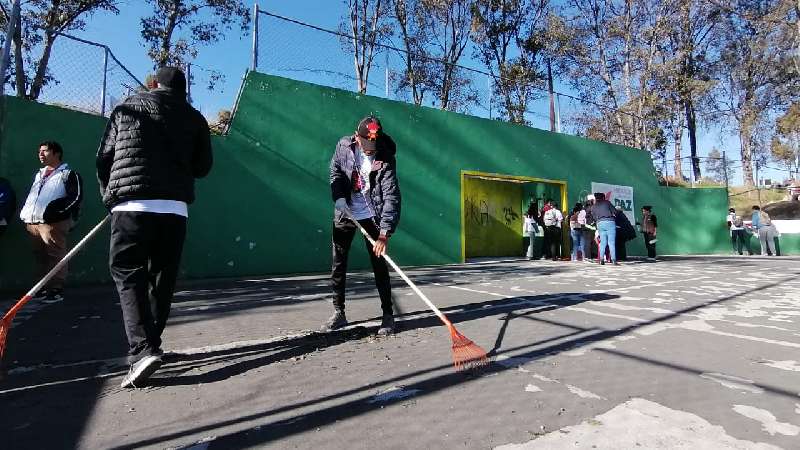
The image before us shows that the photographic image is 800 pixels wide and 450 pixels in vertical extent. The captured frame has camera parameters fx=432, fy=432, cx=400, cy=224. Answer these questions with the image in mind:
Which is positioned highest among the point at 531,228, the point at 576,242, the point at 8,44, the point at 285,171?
the point at 8,44

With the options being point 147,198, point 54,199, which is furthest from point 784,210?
point 54,199

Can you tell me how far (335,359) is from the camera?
8.93ft

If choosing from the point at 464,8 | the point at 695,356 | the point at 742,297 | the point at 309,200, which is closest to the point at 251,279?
the point at 309,200

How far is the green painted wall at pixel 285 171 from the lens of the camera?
5980mm

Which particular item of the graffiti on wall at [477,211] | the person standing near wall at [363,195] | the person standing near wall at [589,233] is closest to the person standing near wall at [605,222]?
the person standing near wall at [589,233]

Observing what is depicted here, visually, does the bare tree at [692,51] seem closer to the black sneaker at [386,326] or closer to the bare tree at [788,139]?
the bare tree at [788,139]

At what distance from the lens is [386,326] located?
3.36 metres

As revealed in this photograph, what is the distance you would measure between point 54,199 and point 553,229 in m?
10.3

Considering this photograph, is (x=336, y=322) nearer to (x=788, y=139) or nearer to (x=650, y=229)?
(x=650, y=229)

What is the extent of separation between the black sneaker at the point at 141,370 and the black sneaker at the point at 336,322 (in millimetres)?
1281

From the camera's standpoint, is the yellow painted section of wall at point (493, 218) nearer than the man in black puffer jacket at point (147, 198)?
No

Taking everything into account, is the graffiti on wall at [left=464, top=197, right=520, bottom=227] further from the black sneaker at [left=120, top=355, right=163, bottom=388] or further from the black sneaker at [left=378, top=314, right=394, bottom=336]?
the black sneaker at [left=120, top=355, right=163, bottom=388]

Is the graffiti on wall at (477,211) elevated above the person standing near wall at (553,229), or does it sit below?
above

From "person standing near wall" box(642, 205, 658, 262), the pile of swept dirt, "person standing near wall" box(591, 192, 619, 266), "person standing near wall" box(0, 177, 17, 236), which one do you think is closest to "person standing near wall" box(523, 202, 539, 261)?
"person standing near wall" box(591, 192, 619, 266)
